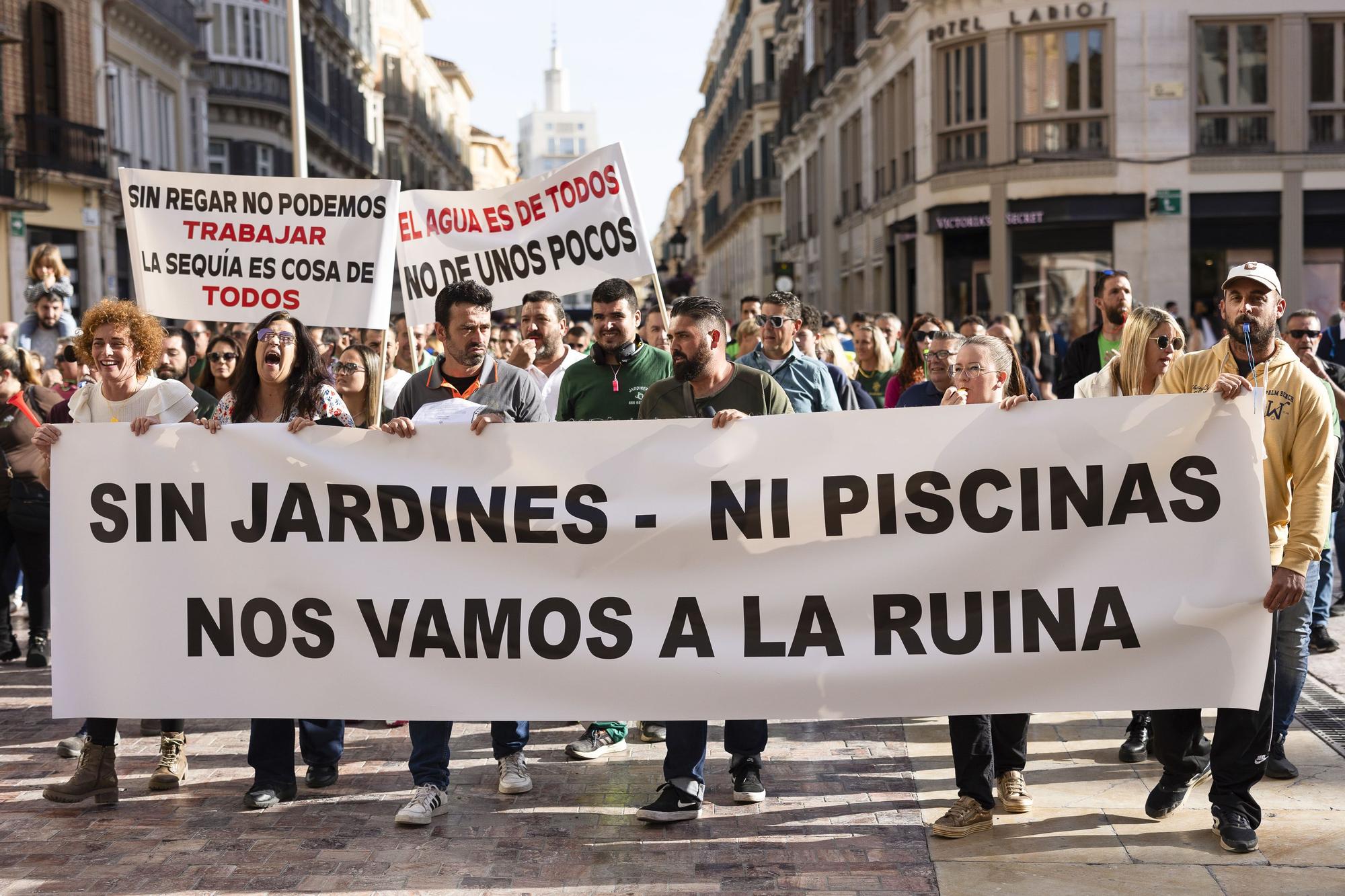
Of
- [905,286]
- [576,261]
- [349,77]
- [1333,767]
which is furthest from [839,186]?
[1333,767]

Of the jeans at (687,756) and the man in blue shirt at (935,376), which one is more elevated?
the man in blue shirt at (935,376)

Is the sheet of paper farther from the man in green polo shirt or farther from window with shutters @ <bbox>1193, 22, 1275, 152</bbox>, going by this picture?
window with shutters @ <bbox>1193, 22, 1275, 152</bbox>

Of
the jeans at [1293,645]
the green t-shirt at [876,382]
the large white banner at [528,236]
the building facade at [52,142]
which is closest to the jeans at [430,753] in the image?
the jeans at [1293,645]

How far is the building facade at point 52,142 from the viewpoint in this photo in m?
25.5

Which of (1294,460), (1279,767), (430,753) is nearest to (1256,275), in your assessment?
(1294,460)

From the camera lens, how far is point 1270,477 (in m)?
5.41

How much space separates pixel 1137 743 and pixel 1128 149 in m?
22.4

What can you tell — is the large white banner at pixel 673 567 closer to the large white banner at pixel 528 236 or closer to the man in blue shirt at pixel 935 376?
the man in blue shirt at pixel 935 376

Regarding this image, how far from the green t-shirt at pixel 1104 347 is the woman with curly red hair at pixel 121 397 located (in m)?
4.87

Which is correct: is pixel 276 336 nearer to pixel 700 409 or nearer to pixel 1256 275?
pixel 700 409

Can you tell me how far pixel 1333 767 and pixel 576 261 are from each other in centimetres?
472

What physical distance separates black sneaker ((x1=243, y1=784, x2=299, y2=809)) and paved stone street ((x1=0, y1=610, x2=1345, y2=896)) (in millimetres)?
49

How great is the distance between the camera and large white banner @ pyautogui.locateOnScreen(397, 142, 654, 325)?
28.7ft

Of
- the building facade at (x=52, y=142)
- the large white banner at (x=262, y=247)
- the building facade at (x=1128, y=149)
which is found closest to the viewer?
the large white banner at (x=262, y=247)
